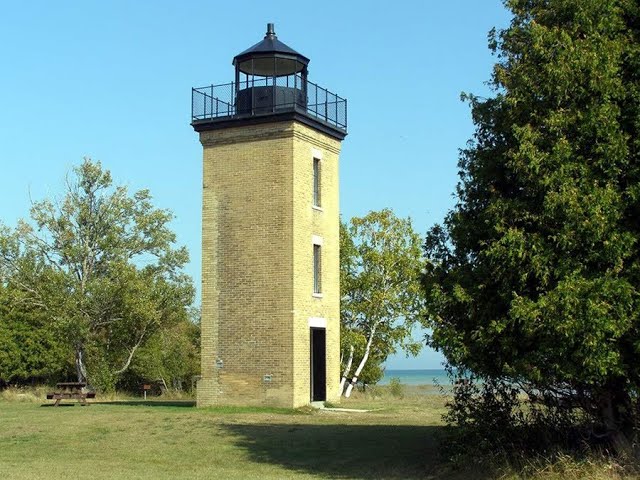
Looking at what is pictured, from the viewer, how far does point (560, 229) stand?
11.9 meters

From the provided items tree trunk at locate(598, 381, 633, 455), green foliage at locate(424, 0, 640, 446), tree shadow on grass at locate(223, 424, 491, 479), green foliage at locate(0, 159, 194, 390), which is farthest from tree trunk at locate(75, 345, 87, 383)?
tree trunk at locate(598, 381, 633, 455)

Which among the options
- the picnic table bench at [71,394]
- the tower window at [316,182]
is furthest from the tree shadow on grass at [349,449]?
the picnic table bench at [71,394]

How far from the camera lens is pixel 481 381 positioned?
14773mm

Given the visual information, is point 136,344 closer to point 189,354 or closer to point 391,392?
point 189,354

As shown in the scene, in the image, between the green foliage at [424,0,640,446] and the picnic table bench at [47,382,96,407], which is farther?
the picnic table bench at [47,382,96,407]

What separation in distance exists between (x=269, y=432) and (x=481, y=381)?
259 inches

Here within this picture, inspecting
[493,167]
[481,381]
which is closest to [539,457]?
[481,381]

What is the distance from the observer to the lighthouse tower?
26109 mm

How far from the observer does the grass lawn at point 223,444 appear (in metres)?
14.4

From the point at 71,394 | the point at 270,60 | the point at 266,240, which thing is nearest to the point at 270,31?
the point at 270,60

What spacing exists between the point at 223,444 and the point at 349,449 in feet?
9.17

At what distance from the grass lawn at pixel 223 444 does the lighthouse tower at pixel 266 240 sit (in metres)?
1.50

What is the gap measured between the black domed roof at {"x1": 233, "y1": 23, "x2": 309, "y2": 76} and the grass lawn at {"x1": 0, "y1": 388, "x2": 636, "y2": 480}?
10963 millimetres

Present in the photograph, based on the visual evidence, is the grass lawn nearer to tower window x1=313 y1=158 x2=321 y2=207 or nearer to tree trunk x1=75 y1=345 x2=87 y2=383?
tower window x1=313 y1=158 x2=321 y2=207
